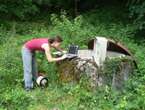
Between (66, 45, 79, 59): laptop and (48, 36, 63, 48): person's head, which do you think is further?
(66, 45, 79, 59): laptop

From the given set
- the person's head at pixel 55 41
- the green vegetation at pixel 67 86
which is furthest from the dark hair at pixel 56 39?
the green vegetation at pixel 67 86

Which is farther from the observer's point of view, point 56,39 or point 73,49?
point 73,49

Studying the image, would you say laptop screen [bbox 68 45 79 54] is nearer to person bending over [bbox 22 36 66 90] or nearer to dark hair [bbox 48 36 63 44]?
person bending over [bbox 22 36 66 90]

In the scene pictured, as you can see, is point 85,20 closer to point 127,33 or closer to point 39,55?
point 127,33

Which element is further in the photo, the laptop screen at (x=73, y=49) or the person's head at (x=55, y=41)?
the laptop screen at (x=73, y=49)

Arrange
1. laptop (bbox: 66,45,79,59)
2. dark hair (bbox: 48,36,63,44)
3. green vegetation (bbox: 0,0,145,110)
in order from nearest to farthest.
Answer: green vegetation (bbox: 0,0,145,110), dark hair (bbox: 48,36,63,44), laptop (bbox: 66,45,79,59)

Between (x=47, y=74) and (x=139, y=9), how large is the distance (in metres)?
4.41

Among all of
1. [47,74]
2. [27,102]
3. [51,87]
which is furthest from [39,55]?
[27,102]

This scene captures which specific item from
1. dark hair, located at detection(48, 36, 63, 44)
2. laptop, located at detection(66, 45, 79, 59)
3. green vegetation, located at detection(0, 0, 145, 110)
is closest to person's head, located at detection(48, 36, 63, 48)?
dark hair, located at detection(48, 36, 63, 44)

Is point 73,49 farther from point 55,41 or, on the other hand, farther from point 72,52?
point 55,41

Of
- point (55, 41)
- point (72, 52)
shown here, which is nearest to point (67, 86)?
point (72, 52)

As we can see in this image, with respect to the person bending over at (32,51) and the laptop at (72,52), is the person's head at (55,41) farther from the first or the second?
the laptop at (72,52)

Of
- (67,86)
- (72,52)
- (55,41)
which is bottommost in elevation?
(67,86)

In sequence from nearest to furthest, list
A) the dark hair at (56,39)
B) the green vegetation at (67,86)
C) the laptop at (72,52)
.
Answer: the green vegetation at (67,86), the dark hair at (56,39), the laptop at (72,52)
